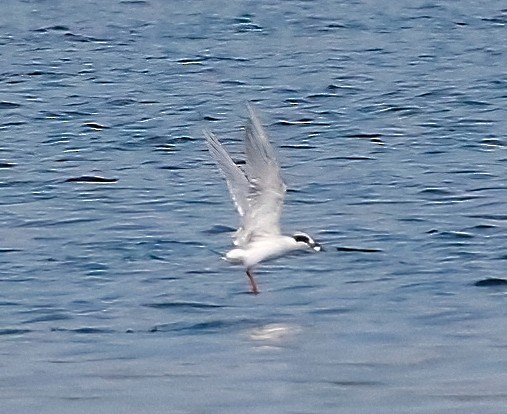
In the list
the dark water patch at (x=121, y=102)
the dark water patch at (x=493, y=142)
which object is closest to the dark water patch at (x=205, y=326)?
the dark water patch at (x=493, y=142)

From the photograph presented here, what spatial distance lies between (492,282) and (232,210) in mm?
3277

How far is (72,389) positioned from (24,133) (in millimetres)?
8784

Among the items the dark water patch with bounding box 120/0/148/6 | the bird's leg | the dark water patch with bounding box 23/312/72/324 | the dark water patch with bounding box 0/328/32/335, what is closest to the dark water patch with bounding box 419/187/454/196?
the bird's leg

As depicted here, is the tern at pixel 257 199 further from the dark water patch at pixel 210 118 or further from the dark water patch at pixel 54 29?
the dark water patch at pixel 54 29

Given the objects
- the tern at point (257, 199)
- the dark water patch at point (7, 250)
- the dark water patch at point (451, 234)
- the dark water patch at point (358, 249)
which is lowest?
the dark water patch at point (451, 234)

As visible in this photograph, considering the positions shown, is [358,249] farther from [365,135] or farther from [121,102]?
[121,102]

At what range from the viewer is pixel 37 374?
9.95m

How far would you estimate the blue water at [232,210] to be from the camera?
9859mm

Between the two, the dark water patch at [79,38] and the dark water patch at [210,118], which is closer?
the dark water patch at [210,118]

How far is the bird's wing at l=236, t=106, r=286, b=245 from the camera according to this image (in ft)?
36.0

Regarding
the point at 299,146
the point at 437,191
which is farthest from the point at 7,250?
the point at 299,146

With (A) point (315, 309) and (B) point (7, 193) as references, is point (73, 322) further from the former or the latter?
(B) point (7, 193)

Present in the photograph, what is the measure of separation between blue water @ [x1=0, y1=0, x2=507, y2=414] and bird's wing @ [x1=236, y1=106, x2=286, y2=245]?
1.85 feet

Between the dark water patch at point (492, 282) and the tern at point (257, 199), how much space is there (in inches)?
48.2
